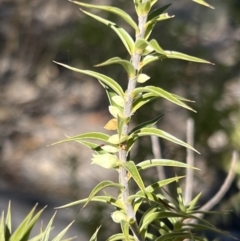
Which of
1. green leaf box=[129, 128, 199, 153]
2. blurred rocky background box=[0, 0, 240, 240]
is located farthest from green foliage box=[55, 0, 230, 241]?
blurred rocky background box=[0, 0, 240, 240]

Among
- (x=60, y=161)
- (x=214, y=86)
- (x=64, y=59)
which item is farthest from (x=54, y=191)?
(x=214, y=86)

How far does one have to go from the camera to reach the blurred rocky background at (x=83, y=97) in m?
1.44

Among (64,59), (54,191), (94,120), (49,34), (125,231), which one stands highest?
(49,34)

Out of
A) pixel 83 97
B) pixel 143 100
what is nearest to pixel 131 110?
pixel 143 100

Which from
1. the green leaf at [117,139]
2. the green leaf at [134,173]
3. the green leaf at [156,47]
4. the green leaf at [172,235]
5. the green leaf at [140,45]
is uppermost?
the green leaf at [140,45]

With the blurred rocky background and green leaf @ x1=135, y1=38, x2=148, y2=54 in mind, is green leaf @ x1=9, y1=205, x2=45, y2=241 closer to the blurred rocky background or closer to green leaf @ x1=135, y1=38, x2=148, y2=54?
green leaf @ x1=135, y1=38, x2=148, y2=54

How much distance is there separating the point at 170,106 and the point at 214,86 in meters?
0.43

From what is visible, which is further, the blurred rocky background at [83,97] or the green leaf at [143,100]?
the blurred rocky background at [83,97]

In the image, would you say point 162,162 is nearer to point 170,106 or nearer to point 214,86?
point 214,86

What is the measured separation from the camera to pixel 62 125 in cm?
271

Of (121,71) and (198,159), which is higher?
(121,71)

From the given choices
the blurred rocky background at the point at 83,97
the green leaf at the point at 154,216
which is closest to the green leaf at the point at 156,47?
the green leaf at the point at 154,216

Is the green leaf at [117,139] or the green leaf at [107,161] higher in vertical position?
the green leaf at [117,139]

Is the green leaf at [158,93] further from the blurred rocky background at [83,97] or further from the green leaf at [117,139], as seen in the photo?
the blurred rocky background at [83,97]
